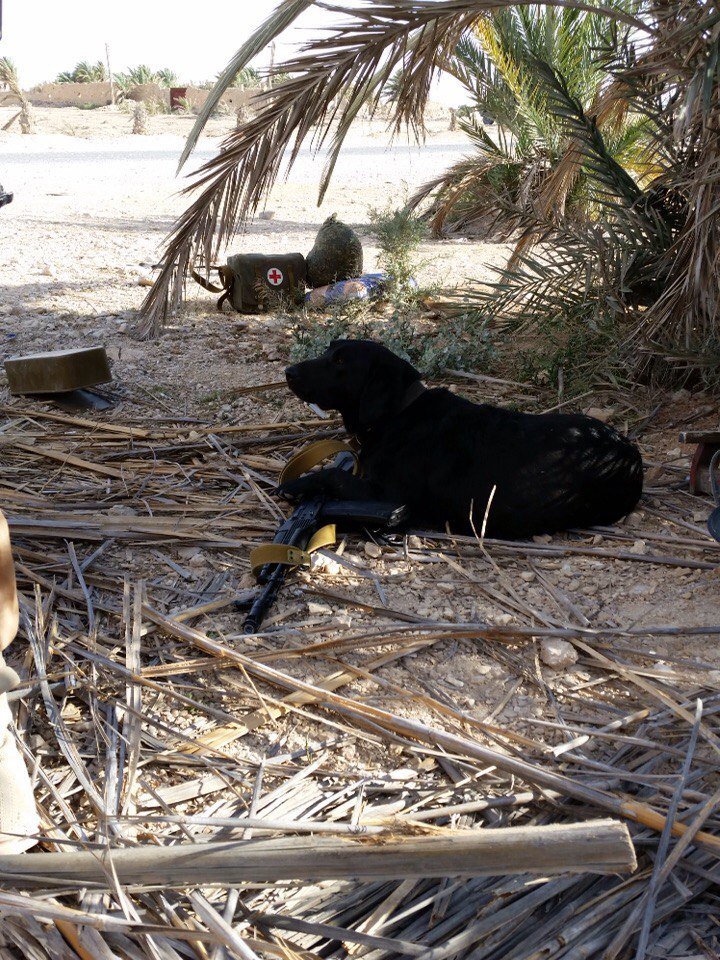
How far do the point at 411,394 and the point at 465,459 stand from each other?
1.60 feet

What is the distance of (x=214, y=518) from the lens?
396 cm

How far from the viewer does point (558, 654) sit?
2898mm

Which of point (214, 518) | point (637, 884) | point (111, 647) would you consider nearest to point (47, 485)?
point (214, 518)

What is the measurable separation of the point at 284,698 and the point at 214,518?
1.45 meters

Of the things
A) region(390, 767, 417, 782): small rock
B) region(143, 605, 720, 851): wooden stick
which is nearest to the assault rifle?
region(143, 605, 720, 851): wooden stick

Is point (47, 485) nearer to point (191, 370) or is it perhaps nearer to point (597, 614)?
point (191, 370)

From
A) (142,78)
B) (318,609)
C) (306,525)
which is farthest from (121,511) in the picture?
(142,78)

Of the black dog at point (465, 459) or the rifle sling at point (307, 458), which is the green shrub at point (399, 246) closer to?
the black dog at point (465, 459)

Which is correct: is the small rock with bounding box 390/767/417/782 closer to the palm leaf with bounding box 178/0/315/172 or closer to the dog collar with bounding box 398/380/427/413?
the dog collar with bounding box 398/380/427/413

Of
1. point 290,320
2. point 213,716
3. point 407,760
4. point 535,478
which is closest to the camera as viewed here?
point 407,760

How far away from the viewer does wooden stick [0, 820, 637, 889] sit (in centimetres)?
169

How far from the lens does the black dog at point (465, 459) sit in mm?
3879

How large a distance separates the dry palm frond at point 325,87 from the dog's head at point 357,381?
A: 120 cm

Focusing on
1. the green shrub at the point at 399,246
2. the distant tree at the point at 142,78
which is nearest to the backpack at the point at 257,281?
the green shrub at the point at 399,246
